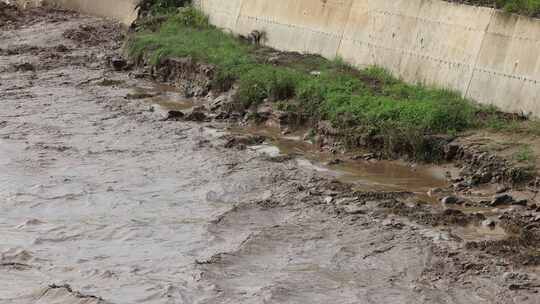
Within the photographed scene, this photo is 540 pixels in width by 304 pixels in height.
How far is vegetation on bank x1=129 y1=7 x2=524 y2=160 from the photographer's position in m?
12.2

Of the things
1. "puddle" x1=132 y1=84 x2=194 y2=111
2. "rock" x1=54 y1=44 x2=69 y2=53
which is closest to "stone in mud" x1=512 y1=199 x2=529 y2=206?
"puddle" x1=132 y1=84 x2=194 y2=111

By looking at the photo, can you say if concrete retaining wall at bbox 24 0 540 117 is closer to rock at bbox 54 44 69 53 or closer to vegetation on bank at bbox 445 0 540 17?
vegetation on bank at bbox 445 0 540 17

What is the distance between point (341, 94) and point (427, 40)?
1.53 m

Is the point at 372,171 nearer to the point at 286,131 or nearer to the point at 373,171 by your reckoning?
the point at 373,171

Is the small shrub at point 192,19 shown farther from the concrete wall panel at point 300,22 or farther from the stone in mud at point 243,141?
the stone in mud at point 243,141

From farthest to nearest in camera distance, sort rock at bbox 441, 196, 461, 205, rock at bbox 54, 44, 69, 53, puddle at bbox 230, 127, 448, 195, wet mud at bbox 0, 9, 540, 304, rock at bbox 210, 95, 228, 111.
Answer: rock at bbox 54, 44, 69, 53, rock at bbox 210, 95, 228, 111, puddle at bbox 230, 127, 448, 195, rock at bbox 441, 196, 461, 205, wet mud at bbox 0, 9, 540, 304

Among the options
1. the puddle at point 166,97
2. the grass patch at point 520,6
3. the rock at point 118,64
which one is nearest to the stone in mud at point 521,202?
the grass patch at point 520,6

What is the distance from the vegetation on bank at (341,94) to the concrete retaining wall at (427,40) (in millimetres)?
251

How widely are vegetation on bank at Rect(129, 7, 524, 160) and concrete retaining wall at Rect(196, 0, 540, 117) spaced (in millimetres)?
251

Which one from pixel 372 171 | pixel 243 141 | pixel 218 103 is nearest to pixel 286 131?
pixel 243 141

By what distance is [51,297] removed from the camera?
8.05 meters

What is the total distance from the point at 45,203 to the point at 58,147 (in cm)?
253

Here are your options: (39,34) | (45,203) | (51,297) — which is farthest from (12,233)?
(39,34)

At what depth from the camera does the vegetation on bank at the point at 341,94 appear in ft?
40.1
